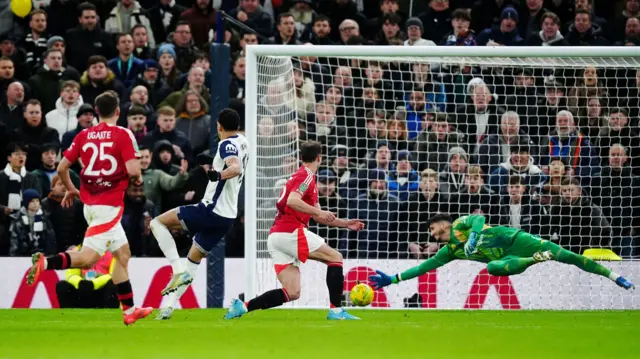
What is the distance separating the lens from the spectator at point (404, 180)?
15.0 meters

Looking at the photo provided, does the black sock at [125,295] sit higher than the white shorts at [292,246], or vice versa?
the white shorts at [292,246]

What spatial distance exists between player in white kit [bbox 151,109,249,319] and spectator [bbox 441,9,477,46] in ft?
23.1

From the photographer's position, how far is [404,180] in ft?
49.3

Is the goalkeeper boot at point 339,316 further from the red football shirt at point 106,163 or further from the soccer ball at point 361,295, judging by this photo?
the red football shirt at point 106,163

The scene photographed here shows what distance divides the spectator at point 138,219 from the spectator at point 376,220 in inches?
104

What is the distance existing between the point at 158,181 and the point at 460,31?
5203 mm

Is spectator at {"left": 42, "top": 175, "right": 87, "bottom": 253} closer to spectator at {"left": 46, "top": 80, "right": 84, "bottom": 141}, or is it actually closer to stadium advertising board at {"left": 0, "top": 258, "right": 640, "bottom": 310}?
stadium advertising board at {"left": 0, "top": 258, "right": 640, "bottom": 310}

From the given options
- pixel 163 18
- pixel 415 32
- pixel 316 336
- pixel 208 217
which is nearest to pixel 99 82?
pixel 163 18

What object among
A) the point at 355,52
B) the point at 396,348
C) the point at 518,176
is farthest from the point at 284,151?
the point at 396,348

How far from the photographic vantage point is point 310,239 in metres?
11.1

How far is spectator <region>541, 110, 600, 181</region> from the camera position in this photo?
597 inches

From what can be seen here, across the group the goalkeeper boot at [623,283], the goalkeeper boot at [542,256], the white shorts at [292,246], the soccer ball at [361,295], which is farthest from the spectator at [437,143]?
the white shorts at [292,246]

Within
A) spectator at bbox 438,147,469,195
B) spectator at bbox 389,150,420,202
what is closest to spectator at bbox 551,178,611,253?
spectator at bbox 438,147,469,195

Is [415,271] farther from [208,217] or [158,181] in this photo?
[158,181]
